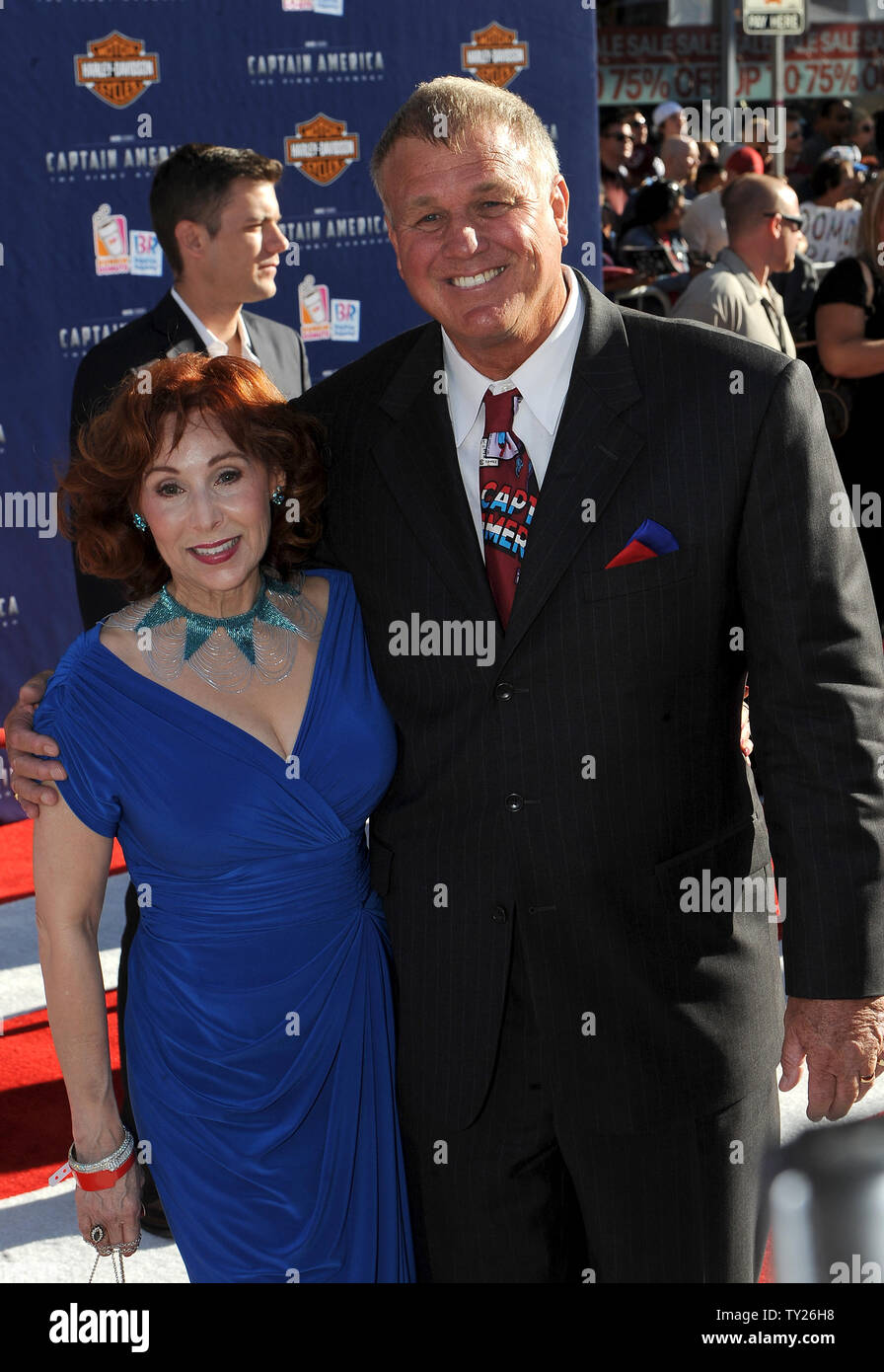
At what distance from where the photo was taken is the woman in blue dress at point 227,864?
215cm

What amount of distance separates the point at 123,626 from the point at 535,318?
0.79m

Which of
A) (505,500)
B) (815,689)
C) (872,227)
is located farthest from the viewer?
(872,227)

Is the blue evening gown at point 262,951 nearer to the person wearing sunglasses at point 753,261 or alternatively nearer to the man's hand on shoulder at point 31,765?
the man's hand on shoulder at point 31,765

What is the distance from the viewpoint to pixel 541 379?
80.1 inches

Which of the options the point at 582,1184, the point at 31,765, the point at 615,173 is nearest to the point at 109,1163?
the point at 31,765

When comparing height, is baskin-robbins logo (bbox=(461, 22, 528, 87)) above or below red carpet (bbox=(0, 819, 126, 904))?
above

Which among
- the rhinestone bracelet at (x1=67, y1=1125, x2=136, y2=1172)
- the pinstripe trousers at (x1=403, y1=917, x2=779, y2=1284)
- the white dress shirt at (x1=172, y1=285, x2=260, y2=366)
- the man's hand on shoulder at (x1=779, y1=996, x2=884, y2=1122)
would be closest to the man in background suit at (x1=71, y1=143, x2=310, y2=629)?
the white dress shirt at (x1=172, y1=285, x2=260, y2=366)

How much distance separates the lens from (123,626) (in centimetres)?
225

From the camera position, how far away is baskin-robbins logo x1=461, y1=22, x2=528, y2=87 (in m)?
5.59

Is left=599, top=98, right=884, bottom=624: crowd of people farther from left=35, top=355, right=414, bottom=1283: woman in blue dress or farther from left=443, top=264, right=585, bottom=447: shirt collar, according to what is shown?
left=35, top=355, right=414, bottom=1283: woman in blue dress

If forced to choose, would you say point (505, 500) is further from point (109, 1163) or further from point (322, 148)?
point (322, 148)

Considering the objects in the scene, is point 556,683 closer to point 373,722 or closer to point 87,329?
point 373,722

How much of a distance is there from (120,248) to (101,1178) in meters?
4.20

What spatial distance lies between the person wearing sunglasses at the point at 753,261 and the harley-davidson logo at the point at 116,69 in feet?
7.16
